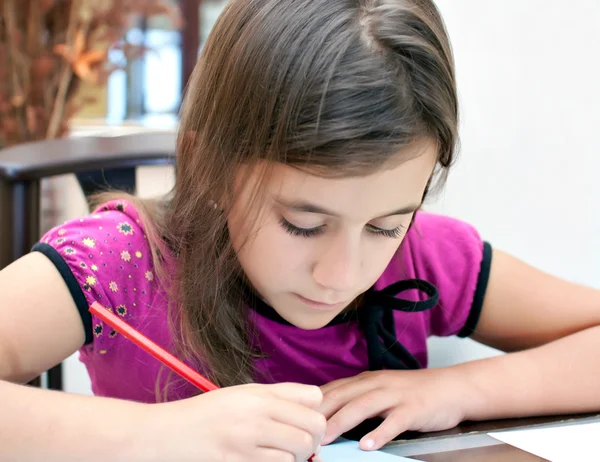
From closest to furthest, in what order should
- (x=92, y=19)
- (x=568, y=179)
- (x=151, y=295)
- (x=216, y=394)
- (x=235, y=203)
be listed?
(x=216, y=394) → (x=235, y=203) → (x=151, y=295) → (x=568, y=179) → (x=92, y=19)

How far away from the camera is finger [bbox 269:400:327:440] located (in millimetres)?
543

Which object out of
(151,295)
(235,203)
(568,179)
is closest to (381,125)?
(235,203)

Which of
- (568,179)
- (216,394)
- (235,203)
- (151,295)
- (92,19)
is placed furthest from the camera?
(92,19)

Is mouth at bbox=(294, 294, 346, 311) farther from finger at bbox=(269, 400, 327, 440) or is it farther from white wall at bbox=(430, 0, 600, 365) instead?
white wall at bbox=(430, 0, 600, 365)

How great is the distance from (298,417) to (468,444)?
0.16 m

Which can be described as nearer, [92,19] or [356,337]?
[356,337]

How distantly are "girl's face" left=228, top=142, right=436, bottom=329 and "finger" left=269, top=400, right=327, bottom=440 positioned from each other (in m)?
0.11

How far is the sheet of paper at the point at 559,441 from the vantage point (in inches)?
23.9

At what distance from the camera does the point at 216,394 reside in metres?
0.56

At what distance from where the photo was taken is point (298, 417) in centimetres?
54

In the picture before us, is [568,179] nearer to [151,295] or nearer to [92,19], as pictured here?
[151,295]

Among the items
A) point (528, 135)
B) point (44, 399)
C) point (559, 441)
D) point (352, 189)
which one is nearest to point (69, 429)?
point (44, 399)

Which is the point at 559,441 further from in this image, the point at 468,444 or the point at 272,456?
the point at 272,456

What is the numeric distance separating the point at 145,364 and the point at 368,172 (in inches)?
13.2
